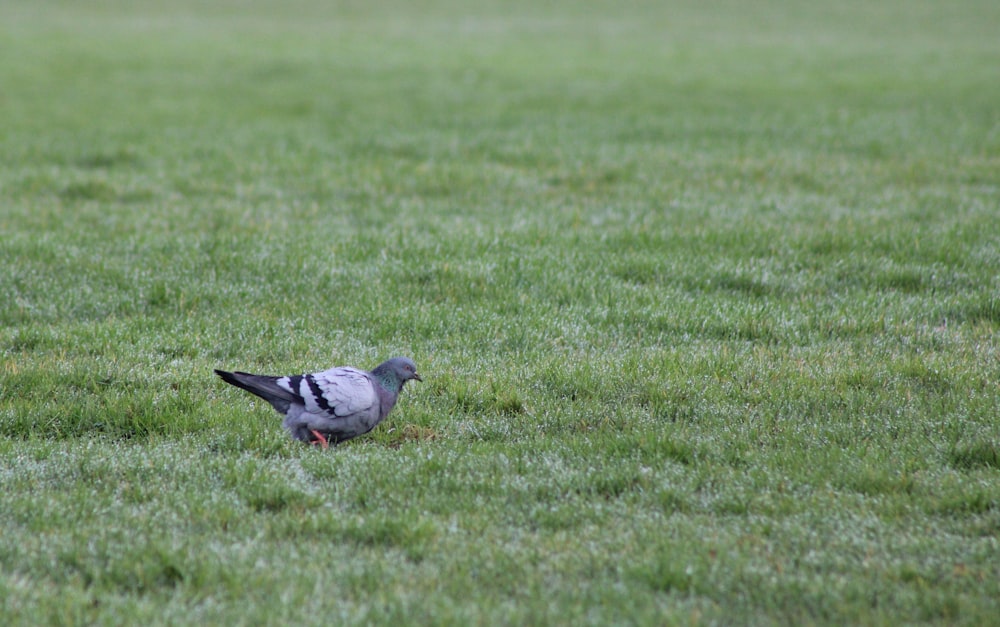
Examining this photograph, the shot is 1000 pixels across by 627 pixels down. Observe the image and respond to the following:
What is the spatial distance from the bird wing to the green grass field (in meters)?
0.30

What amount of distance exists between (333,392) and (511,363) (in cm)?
199

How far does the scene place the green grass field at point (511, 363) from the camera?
455 cm

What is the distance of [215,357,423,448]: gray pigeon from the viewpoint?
19.7ft

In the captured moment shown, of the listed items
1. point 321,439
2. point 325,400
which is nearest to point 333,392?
point 325,400

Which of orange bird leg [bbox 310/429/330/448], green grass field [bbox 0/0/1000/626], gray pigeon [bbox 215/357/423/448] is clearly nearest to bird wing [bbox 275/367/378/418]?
gray pigeon [bbox 215/357/423/448]

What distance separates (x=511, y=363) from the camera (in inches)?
298

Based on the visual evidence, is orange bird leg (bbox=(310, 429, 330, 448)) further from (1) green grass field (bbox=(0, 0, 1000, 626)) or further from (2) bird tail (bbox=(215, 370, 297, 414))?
(2) bird tail (bbox=(215, 370, 297, 414))

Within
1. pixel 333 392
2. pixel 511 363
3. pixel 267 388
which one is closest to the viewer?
pixel 333 392

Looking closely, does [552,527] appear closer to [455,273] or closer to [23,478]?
[23,478]

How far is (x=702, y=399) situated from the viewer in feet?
22.3

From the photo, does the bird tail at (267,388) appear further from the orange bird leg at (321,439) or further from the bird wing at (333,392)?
the orange bird leg at (321,439)

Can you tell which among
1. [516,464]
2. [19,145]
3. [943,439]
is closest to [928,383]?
[943,439]

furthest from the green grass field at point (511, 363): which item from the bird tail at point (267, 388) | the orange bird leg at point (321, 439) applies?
the bird tail at point (267, 388)

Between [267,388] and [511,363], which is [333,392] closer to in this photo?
[267,388]
